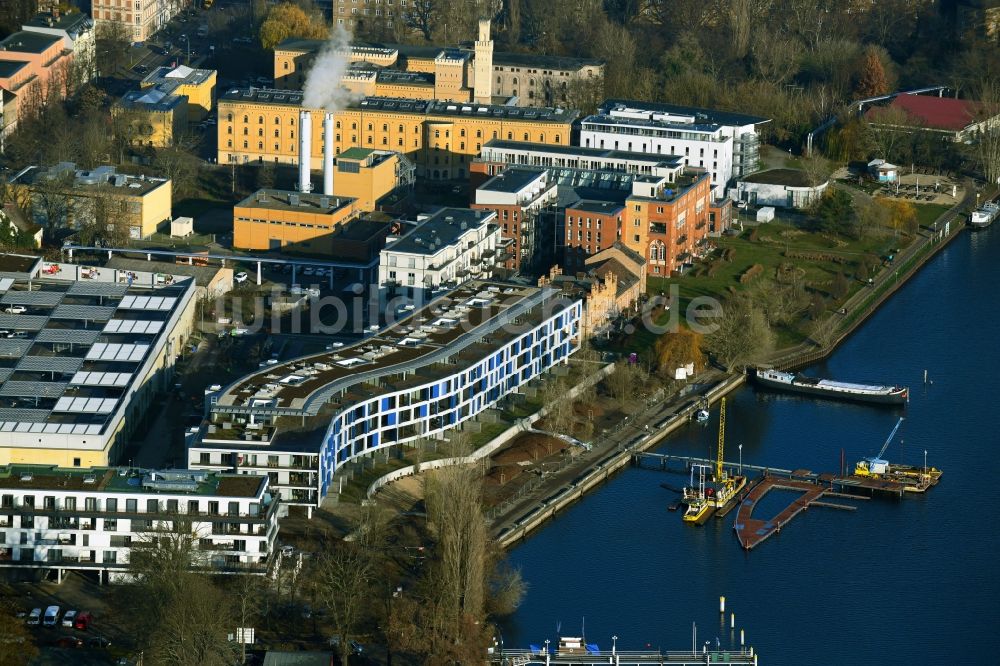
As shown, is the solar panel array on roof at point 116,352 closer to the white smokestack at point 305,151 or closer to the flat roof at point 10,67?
the white smokestack at point 305,151

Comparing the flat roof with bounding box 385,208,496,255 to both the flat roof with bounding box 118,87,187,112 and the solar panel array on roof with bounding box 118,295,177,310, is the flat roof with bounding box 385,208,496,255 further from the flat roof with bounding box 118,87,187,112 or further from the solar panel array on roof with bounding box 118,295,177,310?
the flat roof with bounding box 118,87,187,112

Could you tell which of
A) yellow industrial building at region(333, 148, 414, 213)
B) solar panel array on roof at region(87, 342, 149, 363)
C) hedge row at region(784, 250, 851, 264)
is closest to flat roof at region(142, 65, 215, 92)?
yellow industrial building at region(333, 148, 414, 213)

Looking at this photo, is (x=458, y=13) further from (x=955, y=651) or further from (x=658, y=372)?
(x=955, y=651)

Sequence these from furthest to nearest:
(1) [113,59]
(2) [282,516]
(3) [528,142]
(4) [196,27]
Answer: (4) [196,27]
(1) [113,59]
(3) [528,142]
(2) [282,516]

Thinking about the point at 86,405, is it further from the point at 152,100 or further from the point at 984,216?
the point at 984,216

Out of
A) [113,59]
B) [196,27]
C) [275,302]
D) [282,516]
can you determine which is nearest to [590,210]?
[275,302]

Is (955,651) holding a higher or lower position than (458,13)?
lower

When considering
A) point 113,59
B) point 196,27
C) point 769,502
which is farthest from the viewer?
point 196,27
